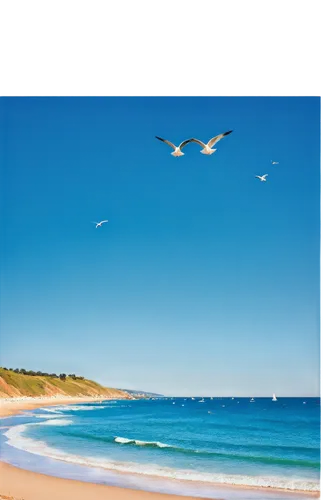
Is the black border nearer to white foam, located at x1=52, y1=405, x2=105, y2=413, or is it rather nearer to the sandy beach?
the sandy beach

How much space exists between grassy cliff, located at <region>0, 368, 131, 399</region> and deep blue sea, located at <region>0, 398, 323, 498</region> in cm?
33

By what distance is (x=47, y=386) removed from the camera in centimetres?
911

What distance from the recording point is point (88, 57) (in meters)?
1.20

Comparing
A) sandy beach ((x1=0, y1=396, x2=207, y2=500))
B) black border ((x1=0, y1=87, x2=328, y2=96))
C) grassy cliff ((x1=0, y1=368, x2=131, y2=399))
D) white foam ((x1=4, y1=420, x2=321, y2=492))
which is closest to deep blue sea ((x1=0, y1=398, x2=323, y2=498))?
white foam ((x1=4, y1=420, x2=321, y2=492))

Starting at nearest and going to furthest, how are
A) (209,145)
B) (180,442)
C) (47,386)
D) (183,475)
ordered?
1. (209,145)
2. (183,475)
3. (180,442)
4. (47,386)

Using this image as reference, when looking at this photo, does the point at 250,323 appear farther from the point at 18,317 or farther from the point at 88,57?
the point at 88,57

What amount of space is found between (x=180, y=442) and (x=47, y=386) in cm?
327

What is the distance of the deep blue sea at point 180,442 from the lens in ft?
12.8

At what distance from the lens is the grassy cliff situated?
8.05m

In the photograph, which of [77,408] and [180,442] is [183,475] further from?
[77,408]

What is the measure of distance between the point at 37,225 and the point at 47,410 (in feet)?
Result: 13.9

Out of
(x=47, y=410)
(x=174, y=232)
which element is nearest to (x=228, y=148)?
(x=174, y=232)

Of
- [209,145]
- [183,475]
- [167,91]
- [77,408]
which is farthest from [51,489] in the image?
[77,408]

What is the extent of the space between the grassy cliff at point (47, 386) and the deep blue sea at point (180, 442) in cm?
33
